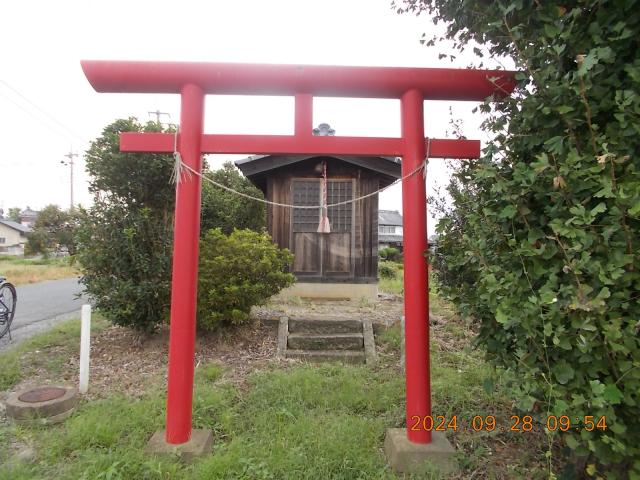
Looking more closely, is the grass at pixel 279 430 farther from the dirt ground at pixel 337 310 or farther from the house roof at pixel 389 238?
the house roof at pixel 389 238

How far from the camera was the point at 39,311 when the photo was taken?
29.4 ft

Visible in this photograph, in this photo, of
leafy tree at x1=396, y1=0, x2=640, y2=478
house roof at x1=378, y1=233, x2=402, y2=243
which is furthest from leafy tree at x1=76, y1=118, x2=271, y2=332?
house roof at x1=378, y1=233, x2=402, y2=243

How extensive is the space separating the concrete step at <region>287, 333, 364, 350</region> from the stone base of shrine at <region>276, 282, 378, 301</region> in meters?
2.80

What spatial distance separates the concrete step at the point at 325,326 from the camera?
5.84m

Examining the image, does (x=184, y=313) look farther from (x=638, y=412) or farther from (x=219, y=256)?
(x=638, y=412)

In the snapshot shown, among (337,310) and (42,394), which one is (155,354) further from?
(337,310)

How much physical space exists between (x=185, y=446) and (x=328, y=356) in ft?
8.47

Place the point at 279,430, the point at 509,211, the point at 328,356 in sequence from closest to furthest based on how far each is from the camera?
the point at 509,211 < the point at 279,430 < the point at 328,356

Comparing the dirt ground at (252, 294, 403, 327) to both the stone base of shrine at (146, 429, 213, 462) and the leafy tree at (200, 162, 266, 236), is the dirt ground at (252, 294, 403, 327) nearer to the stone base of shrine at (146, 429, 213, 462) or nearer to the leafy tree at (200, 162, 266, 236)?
the leafy tree at (200, 162, 266, 236)

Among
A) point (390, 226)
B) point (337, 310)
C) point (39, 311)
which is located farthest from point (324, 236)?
point (390, 226)

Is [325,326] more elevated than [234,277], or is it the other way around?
[234,277]

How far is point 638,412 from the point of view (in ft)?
5.50

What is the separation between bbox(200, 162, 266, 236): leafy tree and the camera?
8.70m

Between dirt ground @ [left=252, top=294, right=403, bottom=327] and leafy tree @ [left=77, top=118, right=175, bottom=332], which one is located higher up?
leafy tree @ [left=77, top=118, right=175, bottom=332]
